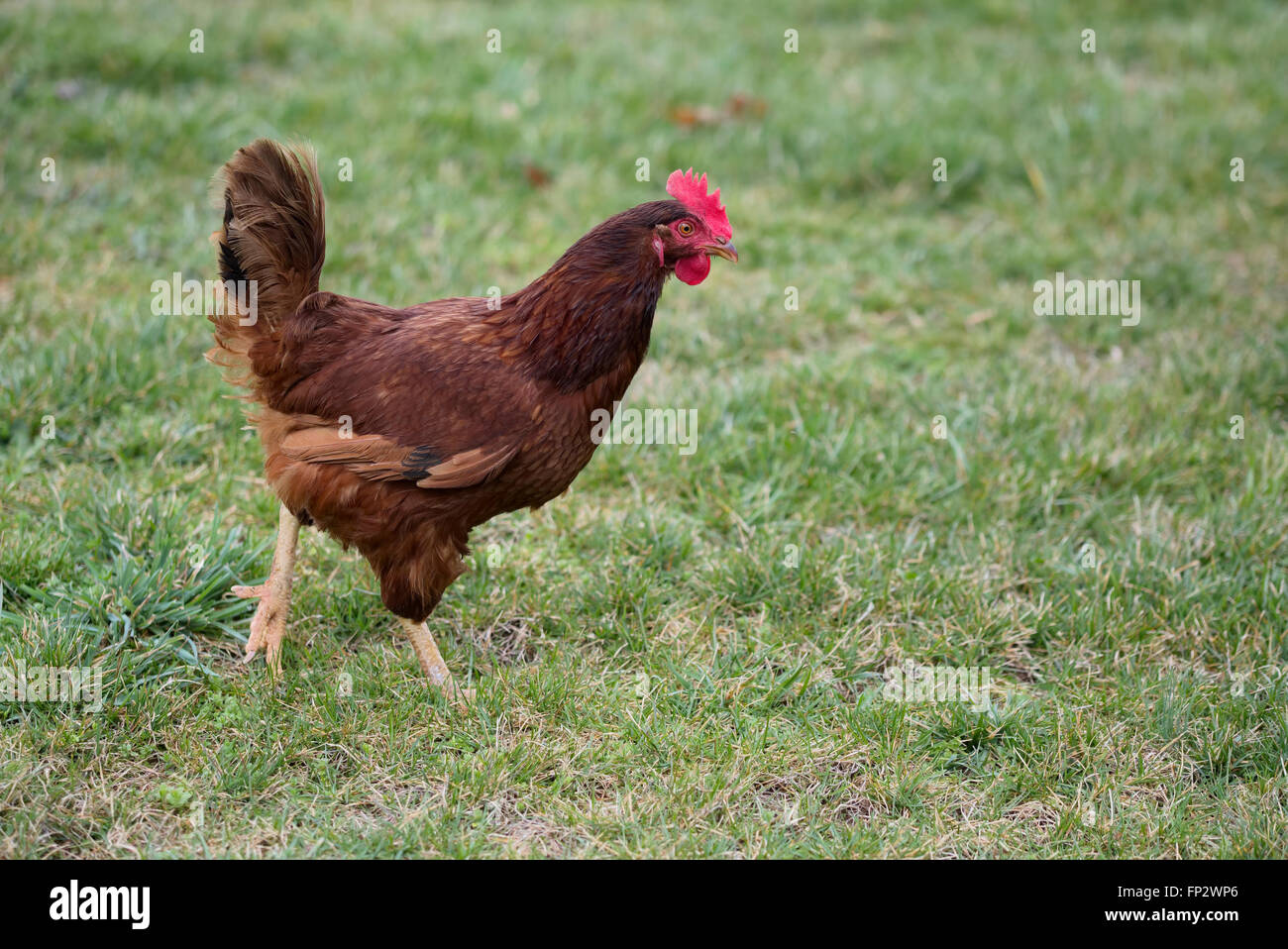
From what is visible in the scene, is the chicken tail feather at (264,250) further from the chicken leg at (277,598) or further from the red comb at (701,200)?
the red comb at (701,200)

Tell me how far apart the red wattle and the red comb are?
0.29 feet

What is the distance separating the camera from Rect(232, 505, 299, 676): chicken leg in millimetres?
3777

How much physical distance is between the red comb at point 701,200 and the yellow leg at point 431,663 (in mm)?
1531

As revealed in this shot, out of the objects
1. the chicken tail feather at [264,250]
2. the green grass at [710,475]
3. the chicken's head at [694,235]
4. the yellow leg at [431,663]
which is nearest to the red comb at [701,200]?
the chicken's head at [694,235]

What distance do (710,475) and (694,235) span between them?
5.05 feet

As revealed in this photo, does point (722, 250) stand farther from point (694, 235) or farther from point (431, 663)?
point (431, 663)

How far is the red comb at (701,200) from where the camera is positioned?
138 inches

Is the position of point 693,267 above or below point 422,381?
above

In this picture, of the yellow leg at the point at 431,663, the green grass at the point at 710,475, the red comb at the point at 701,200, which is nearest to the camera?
the green grass at the point at 710,475

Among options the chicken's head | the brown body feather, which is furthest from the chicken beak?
the brown body feather

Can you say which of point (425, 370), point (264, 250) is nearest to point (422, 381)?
point (425, 370)

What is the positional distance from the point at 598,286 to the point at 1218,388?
343 centimetres

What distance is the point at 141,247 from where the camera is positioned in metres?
5.80

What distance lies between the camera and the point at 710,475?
484cm
